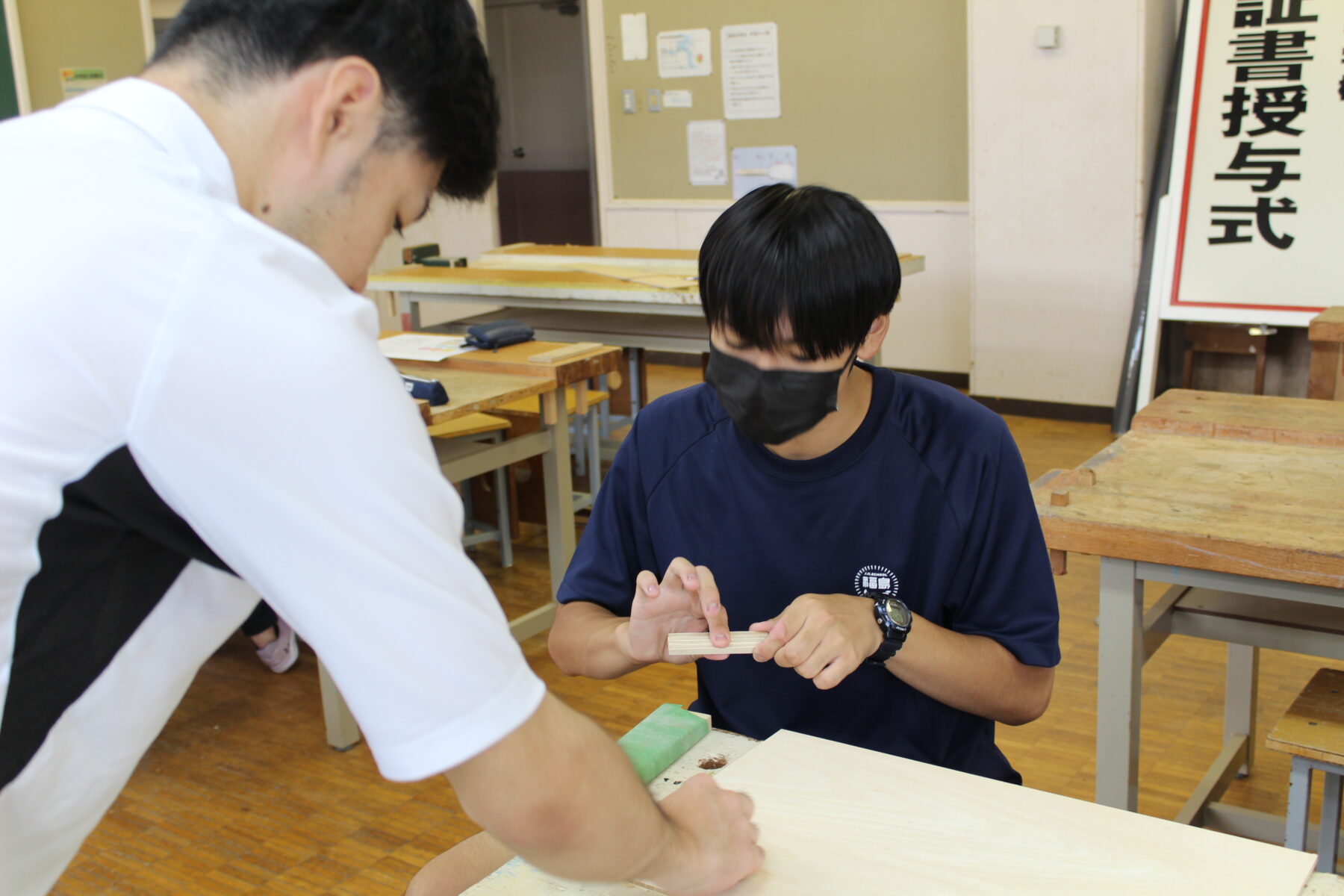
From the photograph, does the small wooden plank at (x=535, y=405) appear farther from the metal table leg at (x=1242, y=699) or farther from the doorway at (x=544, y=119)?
the doorway at (x=544, y=119)

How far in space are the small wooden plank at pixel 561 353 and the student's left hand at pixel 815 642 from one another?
204cm

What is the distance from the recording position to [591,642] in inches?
54.4

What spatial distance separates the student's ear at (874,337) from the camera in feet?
4.37

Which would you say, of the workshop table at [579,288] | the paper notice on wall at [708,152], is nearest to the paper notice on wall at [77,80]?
the workshop table at [579,288]

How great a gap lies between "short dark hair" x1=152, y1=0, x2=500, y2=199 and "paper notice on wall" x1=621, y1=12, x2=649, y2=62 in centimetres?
605

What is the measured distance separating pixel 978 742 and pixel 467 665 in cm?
92

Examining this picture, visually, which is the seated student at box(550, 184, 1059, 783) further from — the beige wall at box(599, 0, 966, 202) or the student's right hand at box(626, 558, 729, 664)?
the beige wall at box(599, 0, 966, 202)

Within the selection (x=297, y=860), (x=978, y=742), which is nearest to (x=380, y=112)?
(x=978, y=742)

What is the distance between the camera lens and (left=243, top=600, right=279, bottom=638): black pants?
10.2ft

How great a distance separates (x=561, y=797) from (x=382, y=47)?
0.47 m

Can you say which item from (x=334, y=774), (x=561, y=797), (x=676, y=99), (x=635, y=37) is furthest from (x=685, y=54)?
(x=561, y=797)

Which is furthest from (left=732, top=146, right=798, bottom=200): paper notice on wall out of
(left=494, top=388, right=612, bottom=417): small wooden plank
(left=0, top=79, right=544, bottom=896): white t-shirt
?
(left=0, top=79, right=544, bottom=896): white t-shirt

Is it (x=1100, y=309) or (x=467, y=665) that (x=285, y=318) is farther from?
(x=1100, y=309)

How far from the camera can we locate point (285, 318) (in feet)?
2.01
